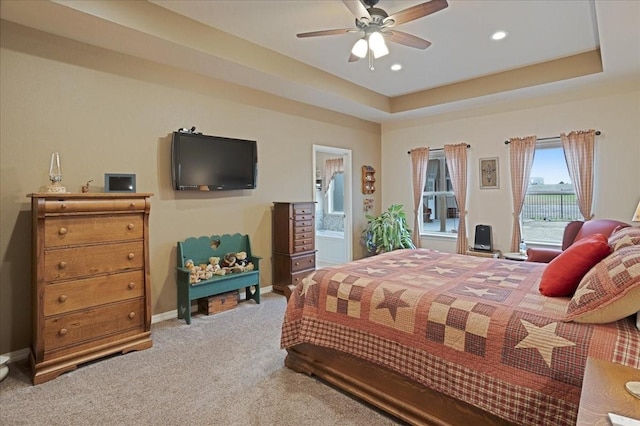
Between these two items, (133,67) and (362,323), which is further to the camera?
(133,67)

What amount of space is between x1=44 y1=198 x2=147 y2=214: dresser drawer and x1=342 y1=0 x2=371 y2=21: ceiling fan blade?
2287mm

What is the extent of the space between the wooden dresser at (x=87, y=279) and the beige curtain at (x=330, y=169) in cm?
460

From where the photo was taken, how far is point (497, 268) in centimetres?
272


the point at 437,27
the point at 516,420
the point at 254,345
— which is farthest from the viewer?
the point at 437,27

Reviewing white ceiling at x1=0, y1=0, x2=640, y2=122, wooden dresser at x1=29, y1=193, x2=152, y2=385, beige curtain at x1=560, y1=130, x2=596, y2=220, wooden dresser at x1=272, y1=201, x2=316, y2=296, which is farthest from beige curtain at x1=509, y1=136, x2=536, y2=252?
wooden dresser at x1=29, y1=193, x2=152, y2=385

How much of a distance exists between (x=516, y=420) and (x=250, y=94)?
4.18 m

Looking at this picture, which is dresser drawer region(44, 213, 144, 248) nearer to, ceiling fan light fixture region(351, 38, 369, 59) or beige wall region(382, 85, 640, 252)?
ceiling fan light fixture region(351, 38, 369, 59)

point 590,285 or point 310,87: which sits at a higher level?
point 310,87

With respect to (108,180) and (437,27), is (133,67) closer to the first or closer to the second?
(108,180)

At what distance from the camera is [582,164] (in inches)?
171

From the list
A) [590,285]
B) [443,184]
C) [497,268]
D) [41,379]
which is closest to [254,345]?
[41,379]

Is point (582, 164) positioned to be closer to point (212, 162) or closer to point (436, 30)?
point (436, 30)

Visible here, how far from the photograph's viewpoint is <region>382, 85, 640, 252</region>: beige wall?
4137 mm

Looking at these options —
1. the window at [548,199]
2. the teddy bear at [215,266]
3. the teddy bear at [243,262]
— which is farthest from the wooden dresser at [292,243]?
the window at [548,199]
